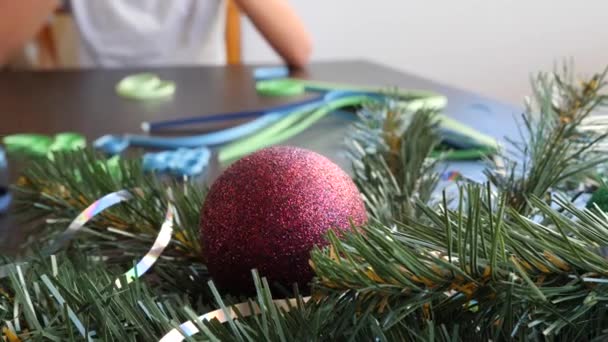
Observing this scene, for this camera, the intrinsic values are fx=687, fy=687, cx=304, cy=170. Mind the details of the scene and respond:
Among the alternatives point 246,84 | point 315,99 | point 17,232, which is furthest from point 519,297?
point 246,84

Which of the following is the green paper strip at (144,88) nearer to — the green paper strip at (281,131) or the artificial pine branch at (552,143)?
the green paper strip at (281,131)

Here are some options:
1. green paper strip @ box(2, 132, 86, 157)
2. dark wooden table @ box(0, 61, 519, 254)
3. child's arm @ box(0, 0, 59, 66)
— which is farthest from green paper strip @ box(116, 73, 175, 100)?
child's arm @ box(0, 0, 59, 66)

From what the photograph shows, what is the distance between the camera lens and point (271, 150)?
229mm

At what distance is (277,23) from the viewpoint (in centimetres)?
132

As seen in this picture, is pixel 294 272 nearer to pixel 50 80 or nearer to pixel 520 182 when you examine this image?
pixel 520 182

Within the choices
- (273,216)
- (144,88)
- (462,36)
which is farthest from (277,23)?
(273,216)

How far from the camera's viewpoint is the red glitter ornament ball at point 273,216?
21 cm

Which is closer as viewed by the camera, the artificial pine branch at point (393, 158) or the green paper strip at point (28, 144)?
the artificial pine branch at point (393, 158)

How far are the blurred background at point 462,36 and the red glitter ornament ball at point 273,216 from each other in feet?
5.93

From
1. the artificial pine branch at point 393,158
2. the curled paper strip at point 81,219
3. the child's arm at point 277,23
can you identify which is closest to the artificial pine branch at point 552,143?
the artificial pine branch at point 393,158

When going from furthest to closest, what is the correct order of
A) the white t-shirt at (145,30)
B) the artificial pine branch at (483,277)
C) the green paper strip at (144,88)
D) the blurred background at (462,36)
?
the blurred background at (462,36) < the white t-shirt at (145,30) < the green paper strip at (144,88) < the artificial pine branch at (483,277)

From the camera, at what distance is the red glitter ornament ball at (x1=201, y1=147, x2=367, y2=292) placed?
21cm

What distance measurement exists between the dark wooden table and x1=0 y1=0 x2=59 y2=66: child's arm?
0.35 metres

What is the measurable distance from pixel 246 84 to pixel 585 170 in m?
0.73
